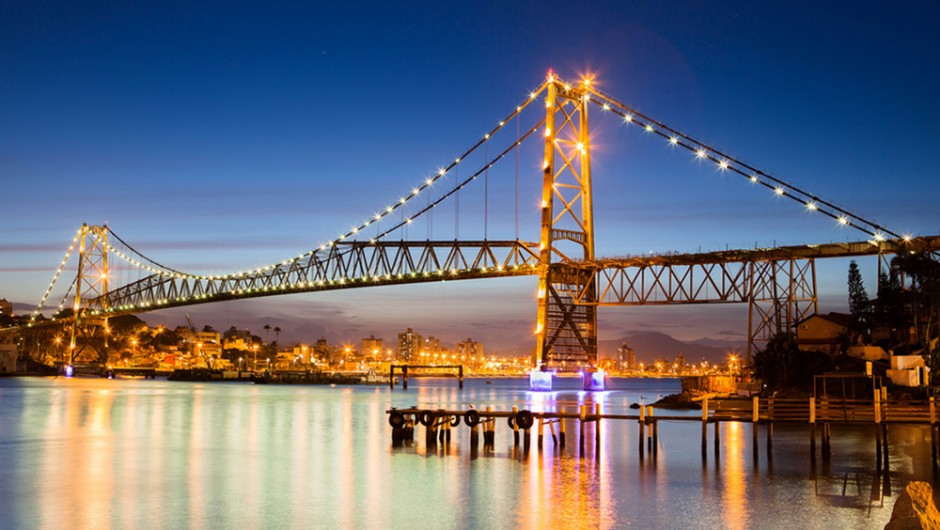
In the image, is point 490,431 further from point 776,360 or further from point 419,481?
point 776,360

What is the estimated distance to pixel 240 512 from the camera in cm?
2152

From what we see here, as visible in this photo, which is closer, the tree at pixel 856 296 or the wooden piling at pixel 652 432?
the wooden piling at pixel 652 432

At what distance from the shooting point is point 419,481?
26.4 metres

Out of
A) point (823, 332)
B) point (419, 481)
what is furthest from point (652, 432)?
point (823, 332)

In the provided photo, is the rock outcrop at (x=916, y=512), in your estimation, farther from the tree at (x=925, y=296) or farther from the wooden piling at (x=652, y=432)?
the tree at (x=925, y=296)

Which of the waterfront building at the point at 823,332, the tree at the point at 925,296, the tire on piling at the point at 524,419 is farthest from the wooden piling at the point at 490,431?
the waterfront building at the point at 823,332

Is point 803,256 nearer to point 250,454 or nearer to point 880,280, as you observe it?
point 880,280

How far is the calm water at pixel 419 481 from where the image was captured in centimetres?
2109

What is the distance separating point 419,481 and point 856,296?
48152 millimetres

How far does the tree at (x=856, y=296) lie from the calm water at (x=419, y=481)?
18.2 meters

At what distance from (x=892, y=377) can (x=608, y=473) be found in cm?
2445

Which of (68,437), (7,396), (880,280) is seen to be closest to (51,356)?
(7,396)

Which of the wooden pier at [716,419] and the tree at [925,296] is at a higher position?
the tree at [925,296]

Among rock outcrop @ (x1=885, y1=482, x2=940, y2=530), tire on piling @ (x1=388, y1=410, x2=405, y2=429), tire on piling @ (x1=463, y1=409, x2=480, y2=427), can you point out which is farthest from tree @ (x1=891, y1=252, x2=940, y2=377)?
rock outcrop @ (x1=885, y1=482, x2=940, y2=530)
